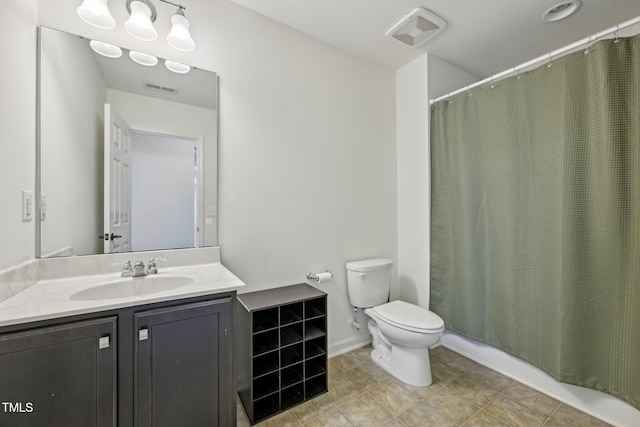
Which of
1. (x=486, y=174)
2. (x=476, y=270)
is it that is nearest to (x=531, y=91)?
(x=486, y=174)

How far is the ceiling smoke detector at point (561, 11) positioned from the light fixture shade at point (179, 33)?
2.23 meters

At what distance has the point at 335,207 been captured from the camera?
7.00ft

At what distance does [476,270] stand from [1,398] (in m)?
2.41

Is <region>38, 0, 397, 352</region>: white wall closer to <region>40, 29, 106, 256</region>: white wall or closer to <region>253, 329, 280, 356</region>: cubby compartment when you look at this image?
<region>40, 29, 106, 256</region>: white wall

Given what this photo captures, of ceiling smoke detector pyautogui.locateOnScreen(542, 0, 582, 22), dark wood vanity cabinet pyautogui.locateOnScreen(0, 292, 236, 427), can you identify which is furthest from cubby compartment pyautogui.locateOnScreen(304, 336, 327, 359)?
ceiling smoke detector pyautogui.locateOnScreen(542, 0, 582, 22)

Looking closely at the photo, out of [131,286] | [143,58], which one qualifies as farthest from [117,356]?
[143,58]

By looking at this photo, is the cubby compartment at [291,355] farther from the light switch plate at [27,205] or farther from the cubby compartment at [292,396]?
the light switch plate at [27,205]

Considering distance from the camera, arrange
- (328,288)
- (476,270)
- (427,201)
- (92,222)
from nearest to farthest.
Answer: (92,222) < (476,270) < (328,288) < (427,201)

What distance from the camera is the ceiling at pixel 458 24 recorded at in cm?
169

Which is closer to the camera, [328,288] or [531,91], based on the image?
[531,91]

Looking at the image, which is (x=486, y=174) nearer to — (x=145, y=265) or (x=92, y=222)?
(x=145, y=265)

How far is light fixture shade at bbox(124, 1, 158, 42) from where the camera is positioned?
4.50 ft

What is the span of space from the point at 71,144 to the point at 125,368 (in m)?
1.11

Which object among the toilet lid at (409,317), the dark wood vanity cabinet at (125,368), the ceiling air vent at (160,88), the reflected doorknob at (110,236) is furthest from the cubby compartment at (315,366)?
the ceiling air vent at (160,88)
